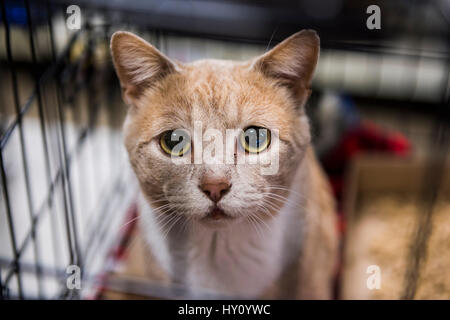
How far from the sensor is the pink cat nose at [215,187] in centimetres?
70

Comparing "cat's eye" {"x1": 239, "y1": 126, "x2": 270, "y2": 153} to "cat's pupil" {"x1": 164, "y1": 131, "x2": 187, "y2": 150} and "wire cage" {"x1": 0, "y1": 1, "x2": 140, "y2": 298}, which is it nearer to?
"cat's pupil" {"x1": 164, "y1": 131, "x2": 187, "y2": 150}

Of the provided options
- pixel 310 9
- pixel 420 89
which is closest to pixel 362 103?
pixel 420 89

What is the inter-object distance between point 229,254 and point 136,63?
0.40m

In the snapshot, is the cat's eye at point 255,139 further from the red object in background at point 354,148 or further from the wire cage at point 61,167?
the red object in background at point 354,148

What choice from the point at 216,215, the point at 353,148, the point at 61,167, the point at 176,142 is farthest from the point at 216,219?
the point at 353,148

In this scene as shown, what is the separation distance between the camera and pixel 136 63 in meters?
0.70

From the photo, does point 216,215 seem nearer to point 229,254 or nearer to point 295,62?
point 229,254

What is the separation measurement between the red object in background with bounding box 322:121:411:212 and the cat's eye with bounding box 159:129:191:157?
3.43 feet

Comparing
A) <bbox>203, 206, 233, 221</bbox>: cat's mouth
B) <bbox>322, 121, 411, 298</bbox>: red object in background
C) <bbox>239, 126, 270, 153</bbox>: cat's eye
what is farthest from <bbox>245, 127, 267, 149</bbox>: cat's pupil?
<bbox>322, 121, 411, 298</bbox>: red object in background

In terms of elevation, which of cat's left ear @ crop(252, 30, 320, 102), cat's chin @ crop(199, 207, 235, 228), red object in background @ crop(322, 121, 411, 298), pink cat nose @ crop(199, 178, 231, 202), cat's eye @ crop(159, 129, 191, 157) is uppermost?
cat's left ear @ crop(252, 30, 320, 102)

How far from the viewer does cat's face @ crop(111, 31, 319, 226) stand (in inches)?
27.5
